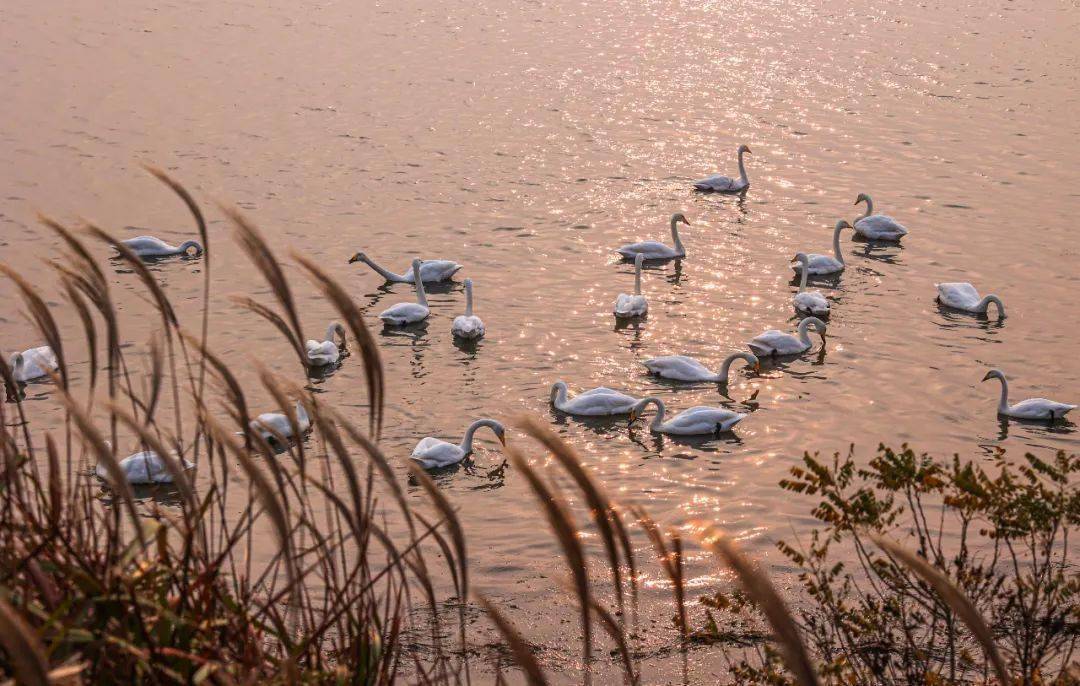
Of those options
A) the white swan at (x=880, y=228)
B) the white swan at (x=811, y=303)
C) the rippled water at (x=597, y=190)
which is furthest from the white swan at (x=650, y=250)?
the white swan at (x=880, y=228)

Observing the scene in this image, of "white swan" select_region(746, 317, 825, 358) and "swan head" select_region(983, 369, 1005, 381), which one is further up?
"white swan" select_region(746, 317, 825, 358)

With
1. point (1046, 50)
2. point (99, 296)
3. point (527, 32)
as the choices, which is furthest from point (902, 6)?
point (99, 296)

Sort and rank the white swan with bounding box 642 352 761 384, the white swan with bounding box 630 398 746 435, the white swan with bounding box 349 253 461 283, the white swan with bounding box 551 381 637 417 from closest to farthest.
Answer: the white swan with bounding box 630 398 746 435 → the white swan with bounding box 551 381 637 417 → the white swan with bounding box 642 352 761 384 → the white swan with bounding box 349 253 461 283

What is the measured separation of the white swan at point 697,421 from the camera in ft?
38.0

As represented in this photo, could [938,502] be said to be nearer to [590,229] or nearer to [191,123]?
[590,229]

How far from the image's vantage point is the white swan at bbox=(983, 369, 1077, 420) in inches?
478

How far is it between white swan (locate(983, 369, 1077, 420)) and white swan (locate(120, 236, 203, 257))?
883 centimetres

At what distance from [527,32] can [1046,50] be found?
36.0 feet

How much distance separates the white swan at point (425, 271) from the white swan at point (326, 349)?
84.1 inches

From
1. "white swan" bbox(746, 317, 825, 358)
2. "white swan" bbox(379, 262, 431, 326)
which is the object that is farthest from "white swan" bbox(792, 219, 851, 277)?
"white swan" bbox(379, 262, 431, 326)

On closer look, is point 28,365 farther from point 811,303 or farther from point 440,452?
point 811,303

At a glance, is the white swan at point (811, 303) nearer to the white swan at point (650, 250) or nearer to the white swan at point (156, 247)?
the white swan at point (650, 250)

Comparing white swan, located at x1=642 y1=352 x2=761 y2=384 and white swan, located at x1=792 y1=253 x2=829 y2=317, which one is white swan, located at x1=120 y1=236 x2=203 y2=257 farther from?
white swan, located at x1=792 y1=253 x2=829 y2=317

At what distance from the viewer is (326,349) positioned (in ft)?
41.7
